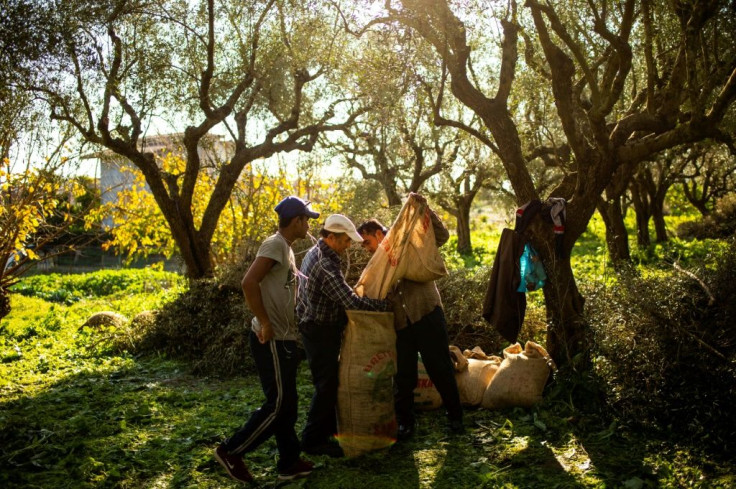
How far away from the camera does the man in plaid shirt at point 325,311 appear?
201 inches

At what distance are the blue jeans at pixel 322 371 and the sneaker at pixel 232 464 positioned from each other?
681 millimetres

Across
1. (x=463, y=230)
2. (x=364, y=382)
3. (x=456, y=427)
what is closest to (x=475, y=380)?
(x=456, y=427)

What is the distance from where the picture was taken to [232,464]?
191 inches

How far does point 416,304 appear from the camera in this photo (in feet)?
18.5

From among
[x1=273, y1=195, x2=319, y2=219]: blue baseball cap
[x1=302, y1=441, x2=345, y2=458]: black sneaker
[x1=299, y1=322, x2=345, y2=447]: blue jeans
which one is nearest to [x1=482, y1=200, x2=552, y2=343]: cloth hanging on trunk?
[x1=299, y1=322, x2=345, y2=447]: blue jeans

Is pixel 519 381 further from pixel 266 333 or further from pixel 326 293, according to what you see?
pixel 266 333

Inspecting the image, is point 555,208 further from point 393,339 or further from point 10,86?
point 10,86

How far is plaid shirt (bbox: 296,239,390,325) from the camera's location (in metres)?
5.09

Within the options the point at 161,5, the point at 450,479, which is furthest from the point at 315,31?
the point at 450,479

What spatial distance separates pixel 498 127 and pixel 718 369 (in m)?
3.76

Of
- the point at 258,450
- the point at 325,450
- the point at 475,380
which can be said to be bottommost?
the point at 258,450

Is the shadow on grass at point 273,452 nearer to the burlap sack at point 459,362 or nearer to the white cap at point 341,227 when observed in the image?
the burlap sack at point 459,362

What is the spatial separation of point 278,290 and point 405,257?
1.27 metres

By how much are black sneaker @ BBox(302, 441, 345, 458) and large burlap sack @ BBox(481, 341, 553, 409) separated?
5.73 ft
